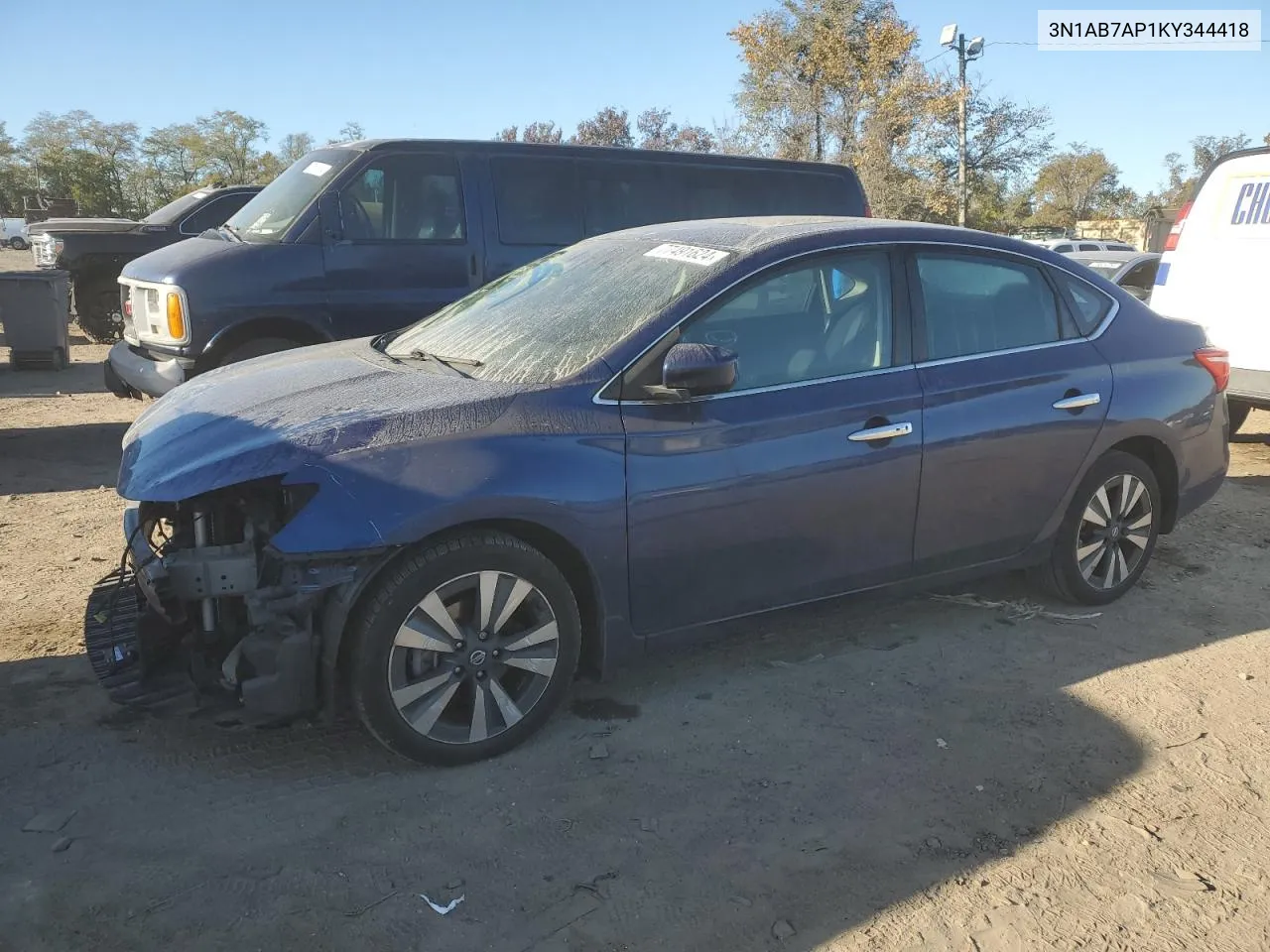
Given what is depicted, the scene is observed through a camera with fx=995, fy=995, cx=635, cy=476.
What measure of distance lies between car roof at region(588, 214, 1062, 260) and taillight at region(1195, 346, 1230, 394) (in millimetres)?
1118

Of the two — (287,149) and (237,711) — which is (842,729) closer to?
(237,711)

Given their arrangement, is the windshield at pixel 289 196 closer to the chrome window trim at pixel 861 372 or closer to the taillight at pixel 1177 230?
the chrome window trim at pixel 861 372

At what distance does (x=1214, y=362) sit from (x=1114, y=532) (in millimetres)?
1018

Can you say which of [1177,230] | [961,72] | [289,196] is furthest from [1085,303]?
[961,72]

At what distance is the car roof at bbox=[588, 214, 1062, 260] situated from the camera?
12.7 feet

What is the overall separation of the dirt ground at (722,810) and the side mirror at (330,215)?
312 centimetres

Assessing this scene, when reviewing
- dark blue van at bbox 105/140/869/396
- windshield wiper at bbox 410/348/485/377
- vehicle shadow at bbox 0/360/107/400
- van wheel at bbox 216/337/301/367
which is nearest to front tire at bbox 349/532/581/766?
windshield wiper at bbox 410/348/485/377

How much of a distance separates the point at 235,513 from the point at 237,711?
0.61m

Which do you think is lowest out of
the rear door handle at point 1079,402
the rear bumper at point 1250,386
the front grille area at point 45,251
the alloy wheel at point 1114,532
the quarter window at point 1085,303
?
the alloy wheel at point 1114,532

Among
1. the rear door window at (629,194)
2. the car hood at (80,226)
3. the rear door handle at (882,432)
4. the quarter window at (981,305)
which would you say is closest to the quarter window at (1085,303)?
the quarter window at (981,305)

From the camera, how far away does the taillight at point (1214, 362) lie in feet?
15.8

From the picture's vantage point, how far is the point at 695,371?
331 cm

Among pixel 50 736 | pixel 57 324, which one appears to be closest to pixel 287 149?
pixel 57 324

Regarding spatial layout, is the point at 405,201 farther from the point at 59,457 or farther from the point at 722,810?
the point at 722,810
